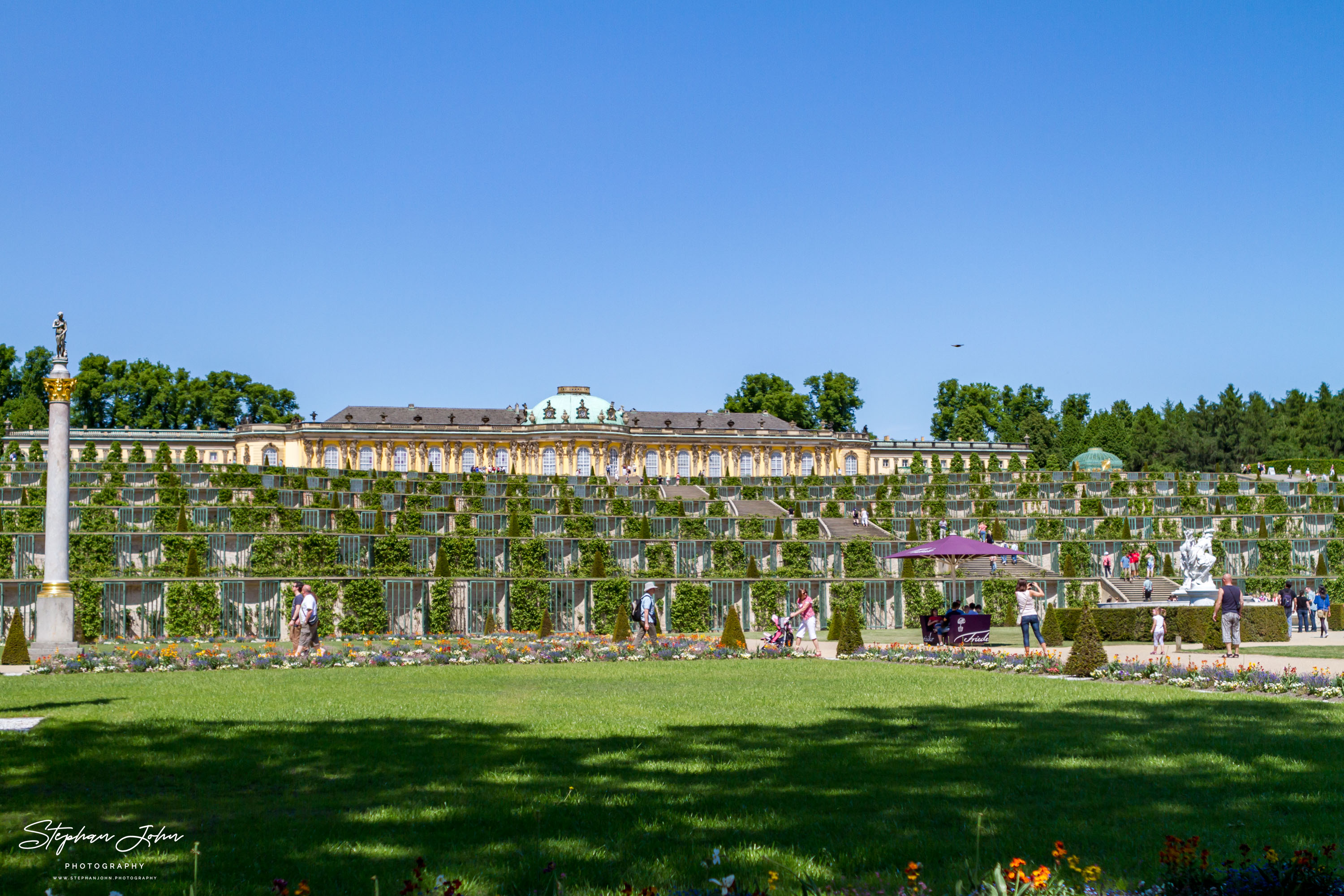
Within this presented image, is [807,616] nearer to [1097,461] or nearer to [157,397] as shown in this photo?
[1097,461]

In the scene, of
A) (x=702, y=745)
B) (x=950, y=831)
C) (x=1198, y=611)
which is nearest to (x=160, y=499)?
(x=1198, y=611)

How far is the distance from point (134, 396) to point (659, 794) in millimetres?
128240

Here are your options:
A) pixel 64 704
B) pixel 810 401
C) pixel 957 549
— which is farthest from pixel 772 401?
pixel 64 704

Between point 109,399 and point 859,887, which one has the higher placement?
point 109,399

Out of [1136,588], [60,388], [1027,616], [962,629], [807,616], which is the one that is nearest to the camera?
[1027,616]

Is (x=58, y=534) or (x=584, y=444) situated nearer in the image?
(x=58, y=534)

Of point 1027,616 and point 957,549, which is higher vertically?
point 957,549

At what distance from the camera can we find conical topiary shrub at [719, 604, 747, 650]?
28.9m

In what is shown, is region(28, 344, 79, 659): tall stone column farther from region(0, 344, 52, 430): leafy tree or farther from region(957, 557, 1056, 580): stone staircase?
region(0, 344, 52, 430): leafy tree

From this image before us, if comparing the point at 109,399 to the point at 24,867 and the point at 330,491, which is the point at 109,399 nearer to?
the point at 330,491

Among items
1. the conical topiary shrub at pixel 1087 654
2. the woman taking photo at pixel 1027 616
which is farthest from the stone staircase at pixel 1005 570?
the conical topiary shrub at pixel 1087 654

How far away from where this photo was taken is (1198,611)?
101 ft

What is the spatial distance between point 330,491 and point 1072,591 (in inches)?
1413

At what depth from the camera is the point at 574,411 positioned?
14312 centimetres
